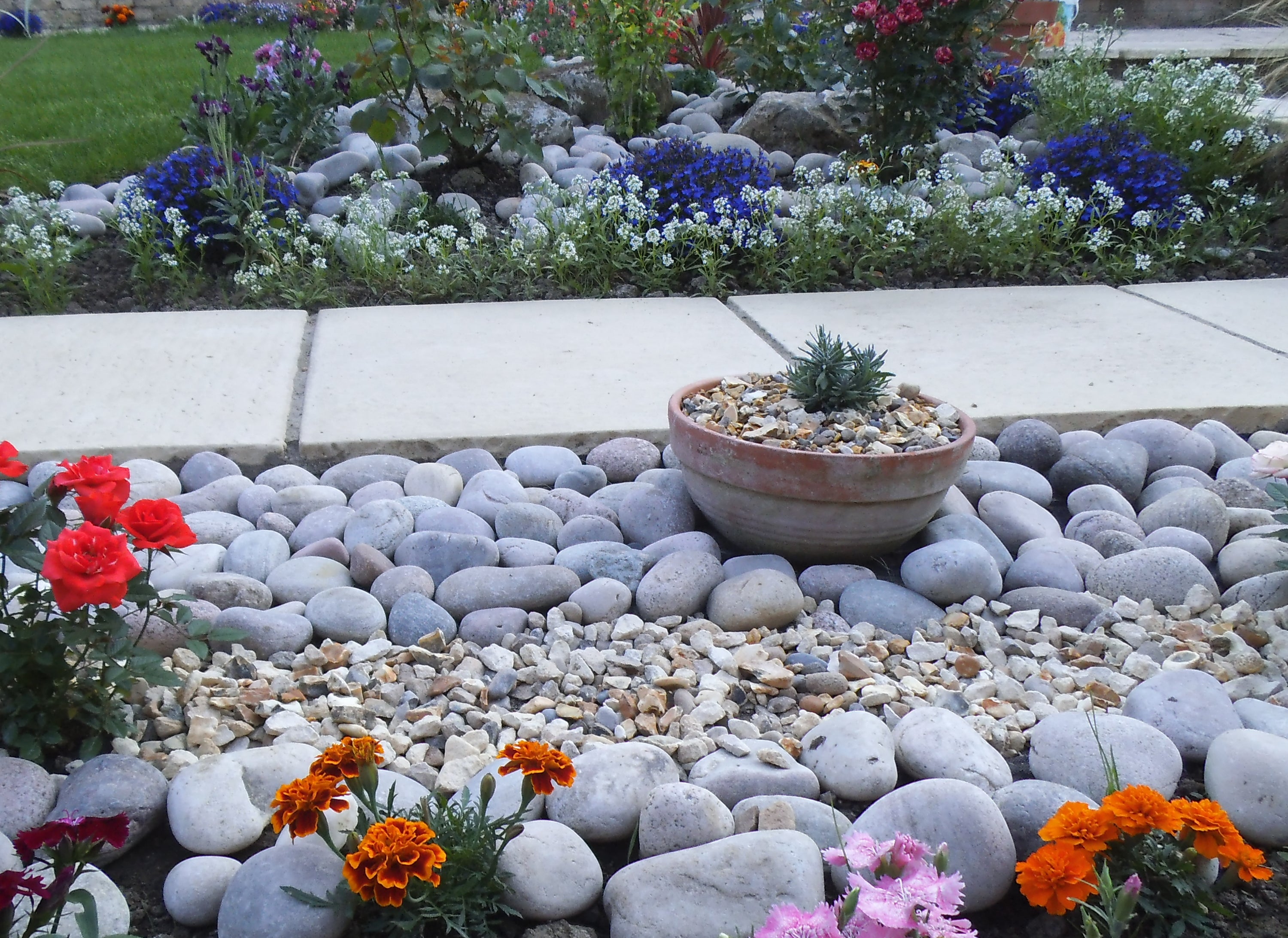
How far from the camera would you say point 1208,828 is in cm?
136

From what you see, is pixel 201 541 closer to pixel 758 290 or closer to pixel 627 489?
pixel 627 489

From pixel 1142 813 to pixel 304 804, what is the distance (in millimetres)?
1026

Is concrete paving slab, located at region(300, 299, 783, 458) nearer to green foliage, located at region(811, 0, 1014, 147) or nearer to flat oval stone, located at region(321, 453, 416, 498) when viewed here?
flat oval stone, located at region(321, 453, 416, 498)

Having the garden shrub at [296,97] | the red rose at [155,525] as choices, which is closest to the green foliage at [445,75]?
the garden shrub at [296,97]

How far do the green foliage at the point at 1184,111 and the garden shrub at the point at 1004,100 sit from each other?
16 centimetres

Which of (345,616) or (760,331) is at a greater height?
(760,331)

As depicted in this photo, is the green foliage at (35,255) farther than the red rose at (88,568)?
Yes

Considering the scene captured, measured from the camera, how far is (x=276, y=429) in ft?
9.07

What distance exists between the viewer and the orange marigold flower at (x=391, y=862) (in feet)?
4.12

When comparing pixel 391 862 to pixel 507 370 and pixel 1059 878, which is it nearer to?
pixel 1059 878

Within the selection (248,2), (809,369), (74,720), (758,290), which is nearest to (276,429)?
(74,720)

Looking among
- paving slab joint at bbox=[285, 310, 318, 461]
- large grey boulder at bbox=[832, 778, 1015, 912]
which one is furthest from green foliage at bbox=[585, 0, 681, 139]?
large grey boulder at bbox=[832, 778, 1015, 912]

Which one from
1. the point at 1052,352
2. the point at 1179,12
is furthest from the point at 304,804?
the point at 1179,12

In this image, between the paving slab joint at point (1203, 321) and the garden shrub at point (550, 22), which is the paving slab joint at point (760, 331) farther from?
the garden shrub at point (550, 22)
